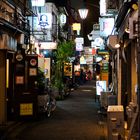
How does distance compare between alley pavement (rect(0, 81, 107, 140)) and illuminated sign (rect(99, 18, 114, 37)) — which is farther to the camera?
illuminated sign (rect(99, 18, 114, 37))

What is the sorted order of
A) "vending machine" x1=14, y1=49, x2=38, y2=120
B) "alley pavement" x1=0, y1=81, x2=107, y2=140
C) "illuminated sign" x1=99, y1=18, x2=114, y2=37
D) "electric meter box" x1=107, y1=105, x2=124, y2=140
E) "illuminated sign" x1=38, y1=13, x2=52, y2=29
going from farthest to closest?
"illuminated sign" x1=38, y1=13, x2=52, y2=29, "illuminated sign" x1=99, y1=18, x2=114, y2=37, "vending machine" x1=14, y1=49, x2=38, y2=120, "alley pavement" x1=0, y1=81, x2=107, y2=140, "electric meter box" x1=107, y1=105, x2=124, y2=140

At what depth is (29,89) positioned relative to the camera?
20.6 m

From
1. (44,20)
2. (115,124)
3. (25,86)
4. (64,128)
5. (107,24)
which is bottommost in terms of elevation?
(64,128)

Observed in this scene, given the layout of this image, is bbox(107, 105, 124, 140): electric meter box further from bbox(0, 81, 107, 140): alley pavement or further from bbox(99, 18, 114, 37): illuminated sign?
bbox(99, 18, 114, 37): illuminated sign

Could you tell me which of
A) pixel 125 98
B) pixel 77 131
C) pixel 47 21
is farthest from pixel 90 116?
pixel 47 21

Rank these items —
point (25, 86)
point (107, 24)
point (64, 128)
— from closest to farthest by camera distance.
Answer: point (64, 128) → point (25, 86) → point (107, 24)

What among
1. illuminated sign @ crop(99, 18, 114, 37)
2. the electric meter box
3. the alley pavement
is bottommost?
the alley pavement

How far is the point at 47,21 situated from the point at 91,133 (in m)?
15.0

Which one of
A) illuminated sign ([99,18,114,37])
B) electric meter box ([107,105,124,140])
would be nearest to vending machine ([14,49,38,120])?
electric meter box ([107,105,124,140])

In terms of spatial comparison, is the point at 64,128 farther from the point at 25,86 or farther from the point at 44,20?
the point at 44,20

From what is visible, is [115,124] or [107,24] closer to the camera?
[115,124]

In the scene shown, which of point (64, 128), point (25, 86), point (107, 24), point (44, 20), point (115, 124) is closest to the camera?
point (115, 124)

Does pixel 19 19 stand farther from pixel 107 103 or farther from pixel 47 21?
pixel 47 21

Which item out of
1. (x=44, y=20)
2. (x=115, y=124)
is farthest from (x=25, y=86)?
(x=44, y=20)
